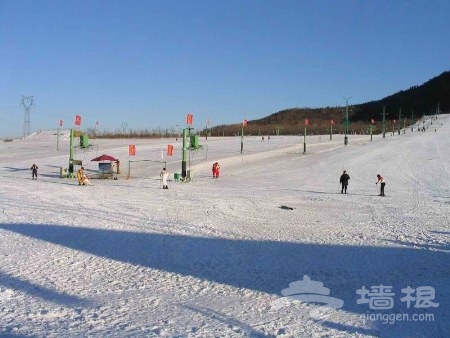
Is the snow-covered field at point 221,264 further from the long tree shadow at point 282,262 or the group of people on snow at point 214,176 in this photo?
the group of people on snow at point 214,176

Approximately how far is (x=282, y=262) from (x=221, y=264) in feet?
4.17

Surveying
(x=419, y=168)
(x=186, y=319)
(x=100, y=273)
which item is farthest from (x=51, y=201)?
(x=419, y=168)

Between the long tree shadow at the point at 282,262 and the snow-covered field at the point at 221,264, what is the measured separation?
0.09 ft

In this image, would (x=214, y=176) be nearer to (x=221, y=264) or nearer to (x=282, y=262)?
(x=282, y=262)

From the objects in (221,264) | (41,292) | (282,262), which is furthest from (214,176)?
(41,292)

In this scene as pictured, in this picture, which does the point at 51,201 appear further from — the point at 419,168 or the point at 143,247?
the point at 419,168

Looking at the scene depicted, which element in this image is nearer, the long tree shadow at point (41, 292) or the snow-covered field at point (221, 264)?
the snow-covered field at point (221, 264)

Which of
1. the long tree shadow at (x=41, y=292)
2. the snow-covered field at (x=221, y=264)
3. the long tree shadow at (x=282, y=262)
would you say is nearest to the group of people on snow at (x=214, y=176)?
the snow-covered field at (x=221, y=264)

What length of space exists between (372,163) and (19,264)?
1558 inches

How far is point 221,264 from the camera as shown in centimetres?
992

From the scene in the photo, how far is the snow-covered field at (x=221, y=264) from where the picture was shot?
6.62 meters

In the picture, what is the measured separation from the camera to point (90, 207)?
18.3 metres

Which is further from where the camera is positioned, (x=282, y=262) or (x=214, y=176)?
(x=214, y=176)

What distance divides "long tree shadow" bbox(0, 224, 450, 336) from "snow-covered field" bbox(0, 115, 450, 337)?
27 millimetres
